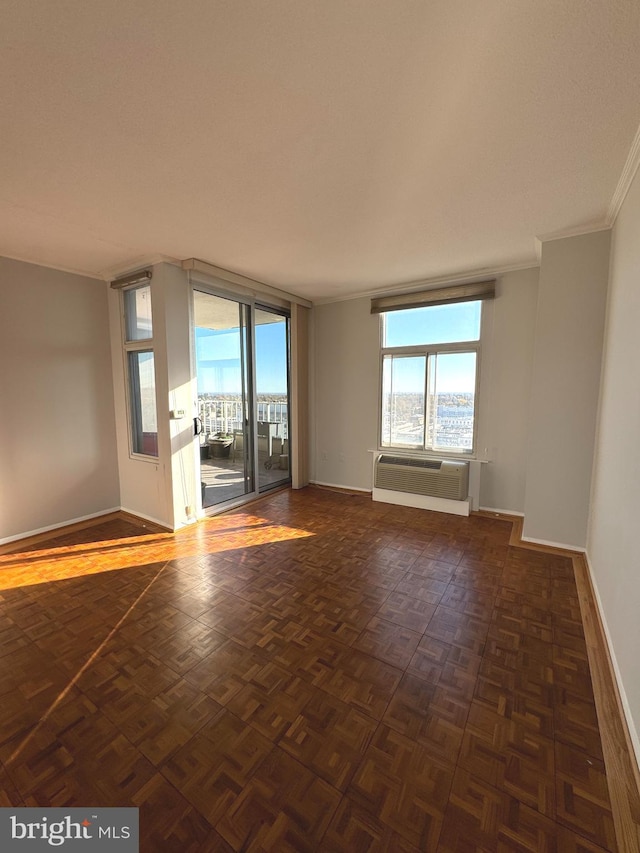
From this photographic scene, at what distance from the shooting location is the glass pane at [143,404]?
382 cm

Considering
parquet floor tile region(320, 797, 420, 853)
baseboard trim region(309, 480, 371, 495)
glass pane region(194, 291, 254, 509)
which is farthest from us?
baseboard trim region(309, 480, 371, 495)

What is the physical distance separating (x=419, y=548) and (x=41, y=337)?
4223 millimetres

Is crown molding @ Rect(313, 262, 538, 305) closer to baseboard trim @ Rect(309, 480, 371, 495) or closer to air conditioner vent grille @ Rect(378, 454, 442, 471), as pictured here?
air conditioner vent grille @ Rect(378, 454, 442, 471)

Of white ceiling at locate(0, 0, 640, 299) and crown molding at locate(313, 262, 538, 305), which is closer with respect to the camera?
white ceiling at locate(0, 0, 640, 299)

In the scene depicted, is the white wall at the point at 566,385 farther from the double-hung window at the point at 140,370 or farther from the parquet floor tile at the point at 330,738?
the double-hung window at the point at 140,370

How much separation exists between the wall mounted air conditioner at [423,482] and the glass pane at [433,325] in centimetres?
147

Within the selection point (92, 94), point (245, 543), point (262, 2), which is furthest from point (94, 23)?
point (245, 543)

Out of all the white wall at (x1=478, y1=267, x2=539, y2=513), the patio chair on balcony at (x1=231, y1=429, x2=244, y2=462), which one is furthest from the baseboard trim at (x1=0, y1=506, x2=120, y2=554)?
the white wall at (x1=478, y1=267, x2=539, y2=513)

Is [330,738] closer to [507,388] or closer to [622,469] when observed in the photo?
[622,469]

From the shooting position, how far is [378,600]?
2.40 m

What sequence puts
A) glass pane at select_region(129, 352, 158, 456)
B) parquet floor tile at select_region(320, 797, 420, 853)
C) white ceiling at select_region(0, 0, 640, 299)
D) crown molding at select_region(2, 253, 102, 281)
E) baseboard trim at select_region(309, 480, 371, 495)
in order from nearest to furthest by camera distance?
1. parquet floor tile at select_region(320, 797, 420, 853)
2. white ceiling at select_region(0, 0, 640, 299)
3. crown molding at select_region(2, 253, 102, 281)
4. glass pane at select_region(129, 352, 158, 456)
5. baseboard trim at select_region(309, 480, 371, 495)

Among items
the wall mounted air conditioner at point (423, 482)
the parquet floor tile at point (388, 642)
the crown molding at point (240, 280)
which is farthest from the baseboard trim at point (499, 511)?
the crown molding at point (240, 280)

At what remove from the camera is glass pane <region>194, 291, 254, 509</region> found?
157 inches

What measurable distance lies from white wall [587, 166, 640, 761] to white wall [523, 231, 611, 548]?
16 centimetres
